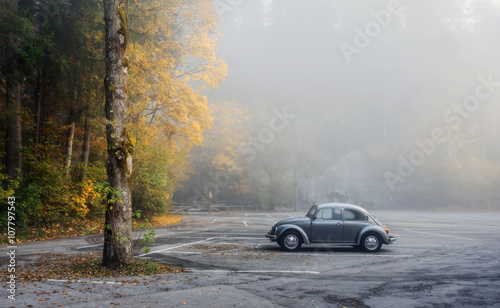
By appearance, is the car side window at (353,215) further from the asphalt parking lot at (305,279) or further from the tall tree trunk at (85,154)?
the tall tree trunk at (85,154)

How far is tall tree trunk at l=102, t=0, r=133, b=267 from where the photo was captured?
7730mm

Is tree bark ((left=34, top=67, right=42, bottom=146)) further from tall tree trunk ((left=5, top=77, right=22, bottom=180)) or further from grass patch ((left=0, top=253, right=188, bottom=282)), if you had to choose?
grass patch ((left=0, top=253, right=188, bottom=282))

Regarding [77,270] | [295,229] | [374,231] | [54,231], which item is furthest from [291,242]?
[54,231]

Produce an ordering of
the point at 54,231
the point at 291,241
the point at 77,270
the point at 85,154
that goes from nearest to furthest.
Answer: the point at 77,270
the point at 291,241
the point at 54,231
the point at 85,154

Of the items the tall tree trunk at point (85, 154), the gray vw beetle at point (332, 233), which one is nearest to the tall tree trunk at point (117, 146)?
the gray vw beetle at point (332, 233)

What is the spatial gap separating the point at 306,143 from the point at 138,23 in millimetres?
41527

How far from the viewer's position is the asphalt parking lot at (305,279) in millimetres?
5887

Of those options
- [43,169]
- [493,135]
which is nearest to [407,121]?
[493,135]

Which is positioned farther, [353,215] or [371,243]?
[353,215]

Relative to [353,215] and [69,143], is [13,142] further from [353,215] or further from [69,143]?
[353,215]

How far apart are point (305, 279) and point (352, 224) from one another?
14.5 feet

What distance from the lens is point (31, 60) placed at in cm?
1308

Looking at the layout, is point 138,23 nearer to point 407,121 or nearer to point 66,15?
point 66,15

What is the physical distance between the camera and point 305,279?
295 inches
